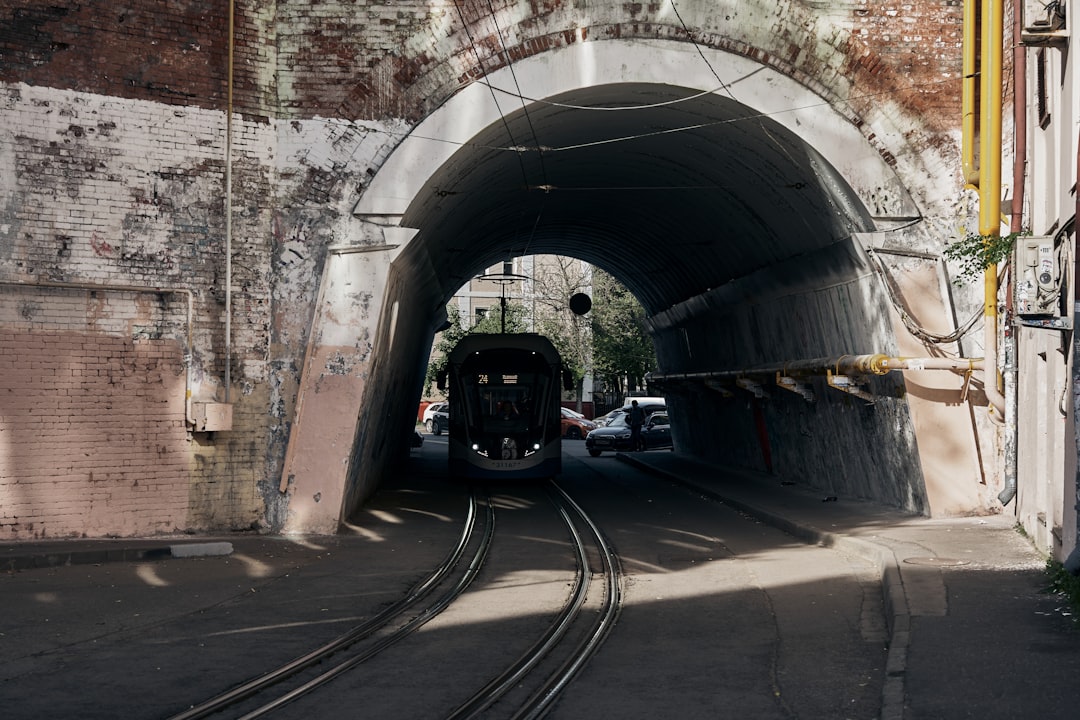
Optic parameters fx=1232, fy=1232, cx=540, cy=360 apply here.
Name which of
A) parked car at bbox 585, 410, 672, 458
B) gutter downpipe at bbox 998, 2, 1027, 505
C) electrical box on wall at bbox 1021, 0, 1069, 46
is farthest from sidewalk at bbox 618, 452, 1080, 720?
parked car at bbox 585, 410, 672, 458

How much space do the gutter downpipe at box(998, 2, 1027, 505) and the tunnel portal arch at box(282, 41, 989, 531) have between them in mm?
1389

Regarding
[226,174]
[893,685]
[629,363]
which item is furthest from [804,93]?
[629,363]

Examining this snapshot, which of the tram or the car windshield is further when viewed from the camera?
the car windshield

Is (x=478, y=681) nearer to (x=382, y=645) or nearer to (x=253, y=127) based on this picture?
(x=382, y=645)

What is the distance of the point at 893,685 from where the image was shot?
7328 mm

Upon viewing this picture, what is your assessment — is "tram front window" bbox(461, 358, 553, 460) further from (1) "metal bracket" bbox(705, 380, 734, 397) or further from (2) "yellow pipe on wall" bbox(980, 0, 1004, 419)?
(2) "yellow pipe on wall" bbox(980, 0, 1004, 419)

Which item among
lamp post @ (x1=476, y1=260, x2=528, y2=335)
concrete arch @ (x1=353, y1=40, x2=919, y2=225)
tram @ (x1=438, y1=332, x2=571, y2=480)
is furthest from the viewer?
lamp post @ (x1=476, y1=260, x2=528, y2=335)

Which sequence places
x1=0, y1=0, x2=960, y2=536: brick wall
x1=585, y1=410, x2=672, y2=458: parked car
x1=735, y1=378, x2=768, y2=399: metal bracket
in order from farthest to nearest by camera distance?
x1=585, y1=410, x2=672, y2=458: parked car, x1=735, y1=378, x2=768, y2=399: metal bracket, x1=0, y1=0, x2=960, y2=536: brick wall

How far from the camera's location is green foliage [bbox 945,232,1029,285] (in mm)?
13820

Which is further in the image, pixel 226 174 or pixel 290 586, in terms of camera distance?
pixel 226 174

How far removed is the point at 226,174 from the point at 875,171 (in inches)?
328

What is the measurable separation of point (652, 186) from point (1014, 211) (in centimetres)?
866

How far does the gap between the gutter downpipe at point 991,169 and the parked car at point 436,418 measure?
4146 centimetres

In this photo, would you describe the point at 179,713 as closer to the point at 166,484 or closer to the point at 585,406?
the point at 166,484
